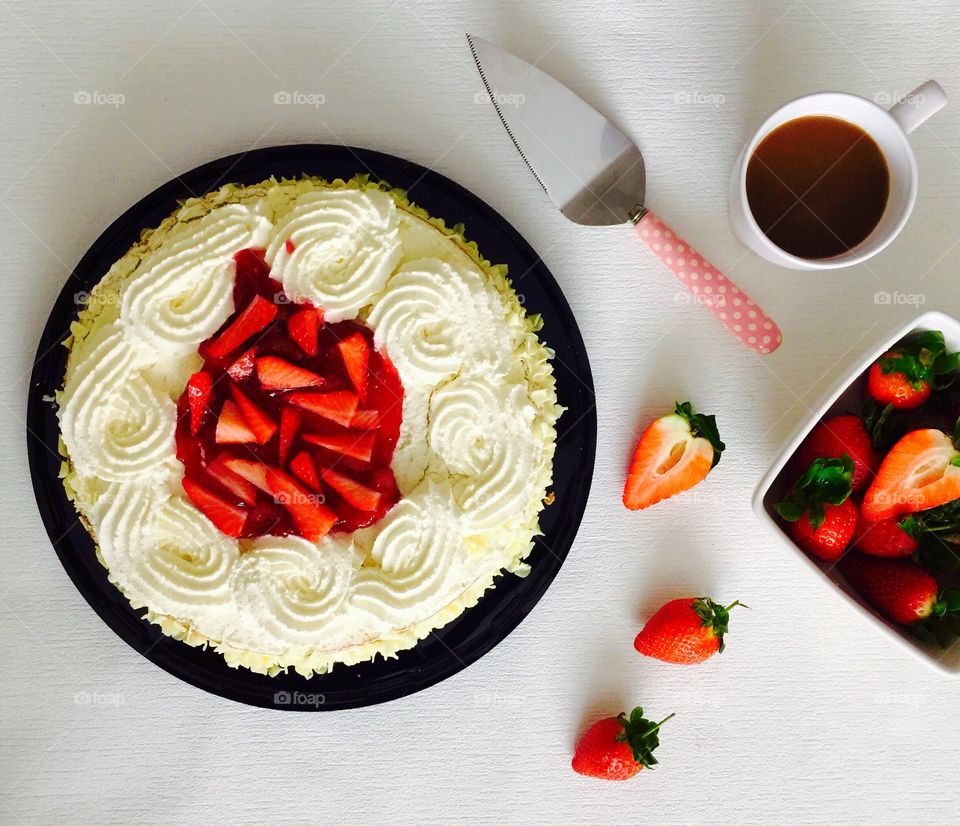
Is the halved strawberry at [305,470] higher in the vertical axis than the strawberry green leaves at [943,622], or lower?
lower

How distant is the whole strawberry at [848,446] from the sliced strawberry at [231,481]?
118 centimetres

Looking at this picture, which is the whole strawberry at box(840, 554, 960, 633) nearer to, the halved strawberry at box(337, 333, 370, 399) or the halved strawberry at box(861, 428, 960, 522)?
the halved strawberry at box(861, 428, 960, 522)

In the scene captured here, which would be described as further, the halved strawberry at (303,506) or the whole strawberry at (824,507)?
the whole strawberry at (824,507)

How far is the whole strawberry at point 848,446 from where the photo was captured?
5.51 ft

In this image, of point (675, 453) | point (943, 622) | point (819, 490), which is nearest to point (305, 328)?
point (675, 453)

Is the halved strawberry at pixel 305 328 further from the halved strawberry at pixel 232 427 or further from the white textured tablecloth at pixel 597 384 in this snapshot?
the white textured tablecloth at pixel 597 384

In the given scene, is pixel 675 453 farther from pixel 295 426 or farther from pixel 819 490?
pixel 295 426

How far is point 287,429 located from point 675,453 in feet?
2.96

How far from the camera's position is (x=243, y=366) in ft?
4.89

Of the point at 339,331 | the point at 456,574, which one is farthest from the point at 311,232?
the point at 456,574

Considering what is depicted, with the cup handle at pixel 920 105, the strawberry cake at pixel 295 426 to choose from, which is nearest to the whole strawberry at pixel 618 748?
the strawberry cake at pixel 295 426

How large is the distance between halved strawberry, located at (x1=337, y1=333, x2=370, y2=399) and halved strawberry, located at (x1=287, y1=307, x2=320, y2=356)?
53 millimetres

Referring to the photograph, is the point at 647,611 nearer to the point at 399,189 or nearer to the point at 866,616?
the point at 866,616

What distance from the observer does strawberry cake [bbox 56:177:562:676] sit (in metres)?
1.49
